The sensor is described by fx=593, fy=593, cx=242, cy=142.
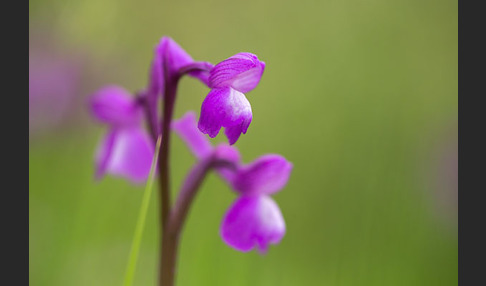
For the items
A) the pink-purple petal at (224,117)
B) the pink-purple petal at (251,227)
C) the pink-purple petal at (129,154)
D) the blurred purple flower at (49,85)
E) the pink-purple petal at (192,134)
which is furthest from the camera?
the blurred purple flower at (49,85)

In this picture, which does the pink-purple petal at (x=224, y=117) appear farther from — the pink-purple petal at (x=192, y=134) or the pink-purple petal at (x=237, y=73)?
the pink-purple petal at (x=192, y=134)

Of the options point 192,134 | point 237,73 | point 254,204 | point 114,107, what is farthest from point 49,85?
point 237,73

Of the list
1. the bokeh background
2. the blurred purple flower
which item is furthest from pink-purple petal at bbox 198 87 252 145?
the blurred purple flower

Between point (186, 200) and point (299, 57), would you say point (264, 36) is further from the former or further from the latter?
point (186, 200)

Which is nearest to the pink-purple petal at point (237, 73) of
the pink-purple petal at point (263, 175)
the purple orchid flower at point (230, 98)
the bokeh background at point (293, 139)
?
the purple orchid flower at point (230, 98)

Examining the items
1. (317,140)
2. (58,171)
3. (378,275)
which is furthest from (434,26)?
(58,171)

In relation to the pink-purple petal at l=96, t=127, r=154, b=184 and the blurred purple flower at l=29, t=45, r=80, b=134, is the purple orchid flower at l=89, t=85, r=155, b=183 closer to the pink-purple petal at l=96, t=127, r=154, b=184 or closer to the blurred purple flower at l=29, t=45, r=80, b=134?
the pink-purple petal at l=96, t=127, r=154, b=184
